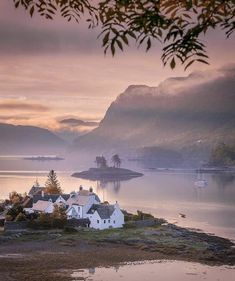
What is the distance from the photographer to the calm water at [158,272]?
36219mm

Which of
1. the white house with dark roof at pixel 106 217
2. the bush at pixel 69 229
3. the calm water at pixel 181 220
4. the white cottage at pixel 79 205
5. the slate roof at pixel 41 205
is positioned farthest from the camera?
the slate roof at pixel 41 205

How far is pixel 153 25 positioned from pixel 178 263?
36241 millimetres

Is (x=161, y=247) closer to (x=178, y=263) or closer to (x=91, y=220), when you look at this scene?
(x=178, y=263)

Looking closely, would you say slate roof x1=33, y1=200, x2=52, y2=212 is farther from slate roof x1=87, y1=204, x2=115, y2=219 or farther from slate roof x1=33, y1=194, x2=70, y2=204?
slate roof x1=87, y1=204, x2=115, y2=219

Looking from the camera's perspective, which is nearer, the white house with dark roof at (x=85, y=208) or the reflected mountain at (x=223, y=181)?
the white house with dark roof at (x=85, y=208)

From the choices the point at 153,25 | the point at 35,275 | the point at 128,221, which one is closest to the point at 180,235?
the point at 128,221

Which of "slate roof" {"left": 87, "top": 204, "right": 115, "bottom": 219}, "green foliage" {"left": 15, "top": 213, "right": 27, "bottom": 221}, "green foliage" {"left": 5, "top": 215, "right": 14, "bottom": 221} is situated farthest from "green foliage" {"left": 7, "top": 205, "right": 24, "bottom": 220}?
"slate roof" {"left": 87, "top": 204, "right": 115, "bottom": 219}

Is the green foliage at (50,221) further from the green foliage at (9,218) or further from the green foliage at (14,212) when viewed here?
the green foliage at (14,212)

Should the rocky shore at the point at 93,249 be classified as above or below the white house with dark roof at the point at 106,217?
below

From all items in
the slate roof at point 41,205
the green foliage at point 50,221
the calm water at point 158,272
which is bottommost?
the calm water at point 158,272

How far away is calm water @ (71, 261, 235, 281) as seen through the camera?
119 ft

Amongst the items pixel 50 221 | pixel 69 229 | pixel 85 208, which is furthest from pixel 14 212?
pixel 85 208

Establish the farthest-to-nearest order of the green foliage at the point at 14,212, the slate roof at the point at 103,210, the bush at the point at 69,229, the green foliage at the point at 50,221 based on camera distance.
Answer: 1. the slate roof at the point at 103,210
2. the green foliage at the point at 14,212
3. the green foliage at the point at 50,221
4. the bush at the point at 69,229

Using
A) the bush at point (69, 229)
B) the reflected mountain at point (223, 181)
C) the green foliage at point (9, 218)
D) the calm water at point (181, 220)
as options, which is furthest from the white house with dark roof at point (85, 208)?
the reflected mountain at point (223, 181)
